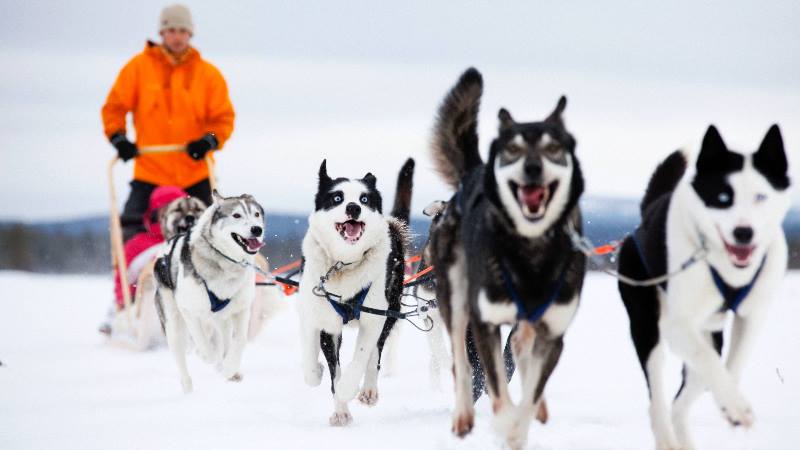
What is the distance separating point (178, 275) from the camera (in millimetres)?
5684

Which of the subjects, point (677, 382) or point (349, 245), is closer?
point (349, 245)

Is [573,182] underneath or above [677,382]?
above

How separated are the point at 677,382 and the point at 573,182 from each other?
A: 3.20m

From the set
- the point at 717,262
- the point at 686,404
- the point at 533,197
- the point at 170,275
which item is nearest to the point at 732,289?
the point at 717,262

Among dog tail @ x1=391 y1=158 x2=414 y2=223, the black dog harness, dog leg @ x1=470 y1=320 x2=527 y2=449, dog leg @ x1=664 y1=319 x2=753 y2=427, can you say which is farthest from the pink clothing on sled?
dog leg @ x1=664 y1=319 x2=753 y2=427

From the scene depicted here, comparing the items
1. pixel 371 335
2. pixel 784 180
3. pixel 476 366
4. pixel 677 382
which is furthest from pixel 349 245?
pixel 677 382

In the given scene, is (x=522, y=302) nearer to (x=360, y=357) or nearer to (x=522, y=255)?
(x=522, y=255)

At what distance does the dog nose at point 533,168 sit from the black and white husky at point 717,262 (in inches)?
21.4

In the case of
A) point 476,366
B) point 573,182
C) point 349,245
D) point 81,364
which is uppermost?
point 573,182

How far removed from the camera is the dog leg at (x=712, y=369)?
290 centimetres

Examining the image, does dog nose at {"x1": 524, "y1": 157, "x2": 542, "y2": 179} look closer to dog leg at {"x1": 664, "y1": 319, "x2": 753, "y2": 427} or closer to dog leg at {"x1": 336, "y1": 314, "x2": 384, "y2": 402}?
dog leg at {"x1": 664, "y1": 319, "x2": 753, "y2": 427}

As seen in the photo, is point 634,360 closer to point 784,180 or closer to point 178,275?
point 178,275

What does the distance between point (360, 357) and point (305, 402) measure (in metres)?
1.00

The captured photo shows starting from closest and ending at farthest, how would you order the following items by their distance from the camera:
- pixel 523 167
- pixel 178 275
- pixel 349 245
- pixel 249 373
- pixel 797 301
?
pixel 523 167 < pixel 349 245 < pixel 178 275 < pixel 249 373 < pixel 797 301
